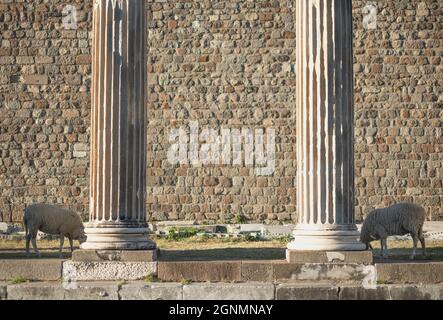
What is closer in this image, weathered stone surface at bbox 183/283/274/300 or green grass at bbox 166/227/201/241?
weathered stone surface at bbox 183/283/274/300

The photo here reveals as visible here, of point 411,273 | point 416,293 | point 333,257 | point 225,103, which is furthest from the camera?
point 225,103

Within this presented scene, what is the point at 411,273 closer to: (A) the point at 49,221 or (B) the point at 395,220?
(B) the point at 395,220

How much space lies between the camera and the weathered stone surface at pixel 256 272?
7.75 metres

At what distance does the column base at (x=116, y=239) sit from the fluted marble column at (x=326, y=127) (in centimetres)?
200

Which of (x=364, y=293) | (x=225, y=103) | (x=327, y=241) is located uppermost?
(x=225, y=103)

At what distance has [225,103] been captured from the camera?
1739 cm

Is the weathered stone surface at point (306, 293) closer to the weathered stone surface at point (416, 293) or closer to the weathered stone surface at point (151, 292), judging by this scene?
the weathered stone surface at point (416, 293)

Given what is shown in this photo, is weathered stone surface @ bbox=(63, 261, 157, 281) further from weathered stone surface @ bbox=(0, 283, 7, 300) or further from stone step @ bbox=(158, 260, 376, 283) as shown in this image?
weathered stone surface @ bbox=(0, 283, 7, 300)

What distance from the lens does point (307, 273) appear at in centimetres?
782

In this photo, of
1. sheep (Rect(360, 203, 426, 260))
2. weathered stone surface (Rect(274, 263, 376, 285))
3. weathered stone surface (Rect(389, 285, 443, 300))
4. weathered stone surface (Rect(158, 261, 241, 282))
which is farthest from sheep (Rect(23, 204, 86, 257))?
weathered stone surface (Rect(389, 285, 443, 300))

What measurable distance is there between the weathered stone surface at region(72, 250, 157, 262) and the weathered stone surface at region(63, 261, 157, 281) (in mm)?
62

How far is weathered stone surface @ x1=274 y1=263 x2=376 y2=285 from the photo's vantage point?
25.5 feet

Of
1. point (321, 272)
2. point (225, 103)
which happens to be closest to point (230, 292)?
point (321, 272)

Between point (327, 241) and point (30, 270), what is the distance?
3.85 meters
